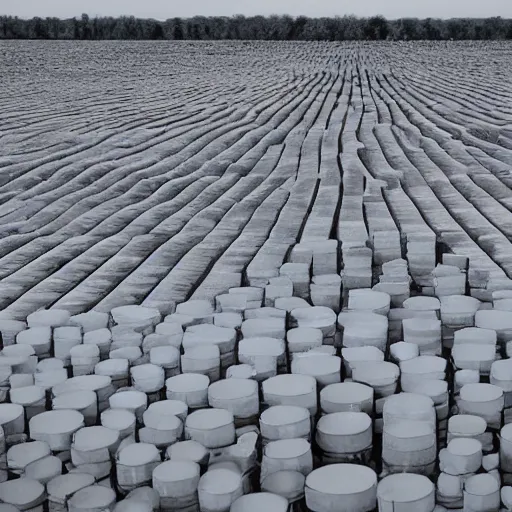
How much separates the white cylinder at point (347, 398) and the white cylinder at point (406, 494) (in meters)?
0.25

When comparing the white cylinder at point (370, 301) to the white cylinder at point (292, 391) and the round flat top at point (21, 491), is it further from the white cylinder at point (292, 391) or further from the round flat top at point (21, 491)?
the round flat top at point (21, 491)

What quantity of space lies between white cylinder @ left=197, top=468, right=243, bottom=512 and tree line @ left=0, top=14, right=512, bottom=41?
31.8 metres

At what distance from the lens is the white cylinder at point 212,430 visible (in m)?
1.71

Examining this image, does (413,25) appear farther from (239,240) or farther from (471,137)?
(239,240)

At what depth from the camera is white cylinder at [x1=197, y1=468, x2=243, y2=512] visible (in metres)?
1.53

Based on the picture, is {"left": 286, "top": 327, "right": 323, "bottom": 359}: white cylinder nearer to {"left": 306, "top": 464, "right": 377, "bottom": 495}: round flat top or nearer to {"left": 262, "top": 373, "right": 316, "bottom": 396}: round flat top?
{"left": 262, "top": 373, "right": 316, "bottom": 396}: round flat top

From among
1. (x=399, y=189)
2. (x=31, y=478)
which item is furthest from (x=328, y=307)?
(x=399, y=189)

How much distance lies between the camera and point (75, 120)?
6473 millimetres

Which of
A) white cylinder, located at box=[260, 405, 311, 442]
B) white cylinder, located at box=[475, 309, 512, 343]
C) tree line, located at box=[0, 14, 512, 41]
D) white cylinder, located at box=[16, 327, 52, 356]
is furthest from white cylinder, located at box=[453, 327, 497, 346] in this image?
tree line, located at box=[0, 14, 512, 41]

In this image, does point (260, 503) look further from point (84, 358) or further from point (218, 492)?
point (84, 358)

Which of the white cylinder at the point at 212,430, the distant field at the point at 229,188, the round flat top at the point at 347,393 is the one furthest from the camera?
the distant field at the point at 229,188

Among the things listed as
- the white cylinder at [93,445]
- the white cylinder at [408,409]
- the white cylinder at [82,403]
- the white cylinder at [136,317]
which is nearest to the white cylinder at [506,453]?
the white cylinder at [408,409]

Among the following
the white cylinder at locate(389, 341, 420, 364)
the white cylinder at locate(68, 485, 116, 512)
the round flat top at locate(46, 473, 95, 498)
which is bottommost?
the white cylinder at locate(68, 485, 116, 512)

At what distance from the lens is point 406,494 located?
4.98ft
